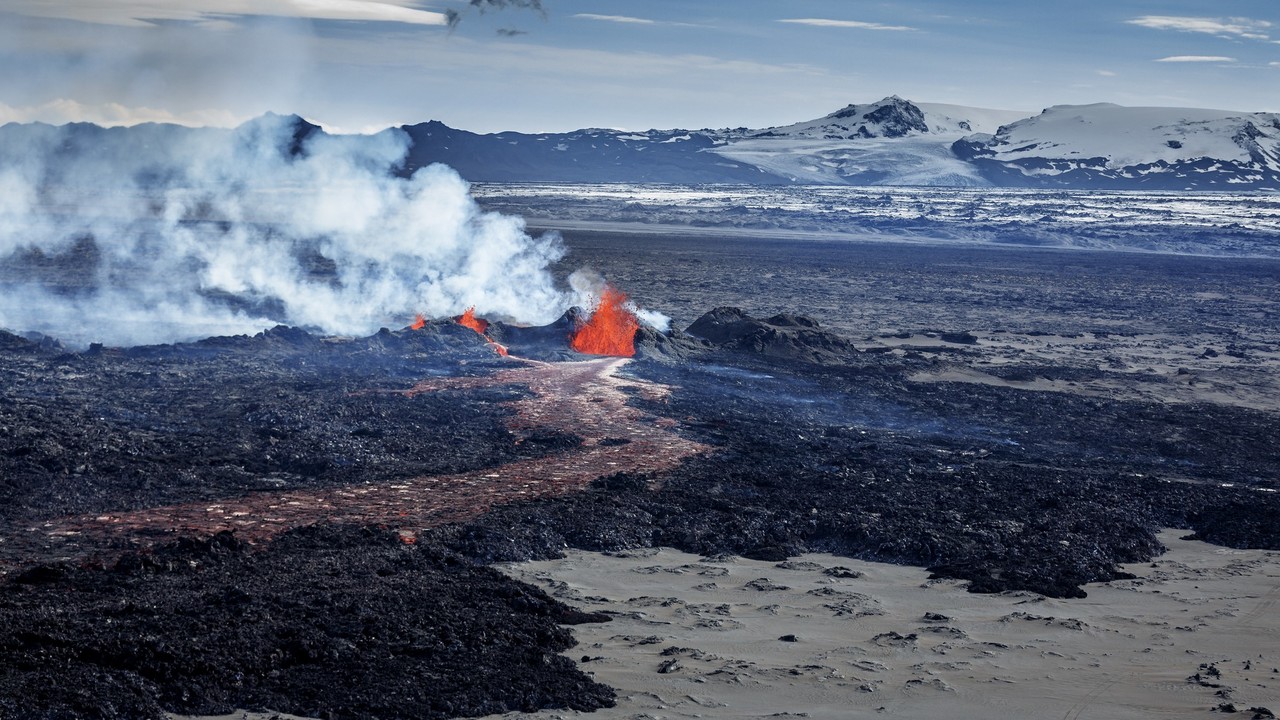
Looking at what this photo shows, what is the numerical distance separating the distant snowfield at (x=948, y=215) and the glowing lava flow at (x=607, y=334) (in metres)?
66.0

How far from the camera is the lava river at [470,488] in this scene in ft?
58.9

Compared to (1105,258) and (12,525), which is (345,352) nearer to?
(12,525)

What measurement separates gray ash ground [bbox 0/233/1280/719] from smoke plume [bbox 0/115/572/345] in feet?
31.7

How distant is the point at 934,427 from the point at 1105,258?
63442 millimetres

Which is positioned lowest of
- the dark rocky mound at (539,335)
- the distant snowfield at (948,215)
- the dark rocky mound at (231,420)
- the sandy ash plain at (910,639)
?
the sandy ash plain at (910,639)

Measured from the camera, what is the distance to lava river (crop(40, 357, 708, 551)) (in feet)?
58.9

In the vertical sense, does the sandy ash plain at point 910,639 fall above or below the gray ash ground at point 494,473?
below

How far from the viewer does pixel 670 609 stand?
15.3 m

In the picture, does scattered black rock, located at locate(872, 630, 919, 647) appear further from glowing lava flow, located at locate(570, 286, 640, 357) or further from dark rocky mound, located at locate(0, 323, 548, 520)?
glowing lava flow, located at locate(570, 286, 640, 357)

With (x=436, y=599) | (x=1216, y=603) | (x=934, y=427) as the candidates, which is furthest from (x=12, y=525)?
(x=934, y=427)

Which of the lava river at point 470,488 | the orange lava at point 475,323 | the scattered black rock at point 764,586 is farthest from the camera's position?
the orange lava at point 475,323

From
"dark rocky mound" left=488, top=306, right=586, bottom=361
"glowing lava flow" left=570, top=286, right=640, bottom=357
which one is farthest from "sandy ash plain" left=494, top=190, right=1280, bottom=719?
"dark rocky mound" left=488, top=306, right=586, bottom=361

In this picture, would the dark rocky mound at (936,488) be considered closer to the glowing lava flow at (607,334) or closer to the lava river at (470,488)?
the lava river at (470,488)

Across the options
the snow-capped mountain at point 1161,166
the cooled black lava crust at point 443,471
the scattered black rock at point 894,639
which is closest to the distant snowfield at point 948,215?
the snow-capped mountain at point 1161,166
